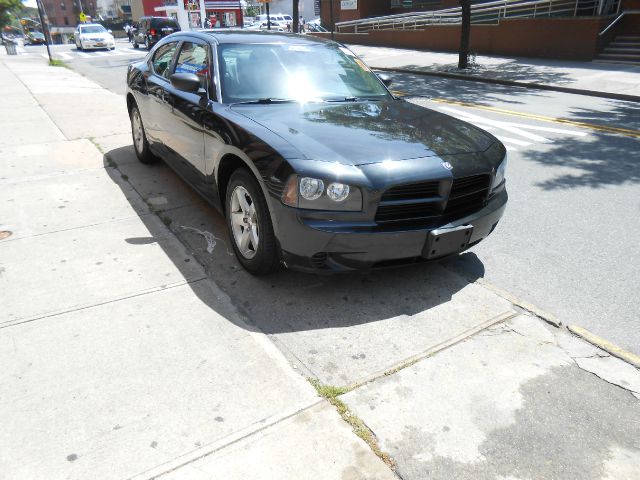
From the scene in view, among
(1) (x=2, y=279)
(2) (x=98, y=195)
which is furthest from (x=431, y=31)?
(1) (x=2, y=279)

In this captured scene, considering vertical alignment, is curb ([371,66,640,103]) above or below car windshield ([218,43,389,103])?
below

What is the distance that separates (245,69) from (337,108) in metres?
0.88

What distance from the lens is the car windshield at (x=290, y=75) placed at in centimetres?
423

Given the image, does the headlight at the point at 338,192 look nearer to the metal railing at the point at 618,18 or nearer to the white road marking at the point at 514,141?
the white road marking at the point at 514,141

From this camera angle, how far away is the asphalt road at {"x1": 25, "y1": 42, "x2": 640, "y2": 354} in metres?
3.60

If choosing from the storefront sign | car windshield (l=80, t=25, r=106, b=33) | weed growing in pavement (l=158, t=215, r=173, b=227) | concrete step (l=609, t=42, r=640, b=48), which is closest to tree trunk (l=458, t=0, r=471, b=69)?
concrete step (l=609, t=42, r=640, b=48)

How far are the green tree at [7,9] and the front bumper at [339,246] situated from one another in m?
81.1

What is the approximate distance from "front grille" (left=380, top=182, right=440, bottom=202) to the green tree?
81.4 meters

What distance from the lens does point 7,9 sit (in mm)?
70125

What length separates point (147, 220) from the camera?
192 inches

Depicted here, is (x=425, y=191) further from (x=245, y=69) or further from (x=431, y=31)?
(x=431, y=31)

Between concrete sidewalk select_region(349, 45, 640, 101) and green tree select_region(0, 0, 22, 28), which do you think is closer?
concrete sidewalk select_region(349, 45, 640, 101)

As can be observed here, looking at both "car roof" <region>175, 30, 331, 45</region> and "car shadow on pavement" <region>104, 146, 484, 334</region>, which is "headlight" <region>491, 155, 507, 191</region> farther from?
"car roof" <region>175, 30, 331, 45</region>

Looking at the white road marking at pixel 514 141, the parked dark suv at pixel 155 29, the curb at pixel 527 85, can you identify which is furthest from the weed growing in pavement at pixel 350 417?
the parked dark suv at pixel 155 29
